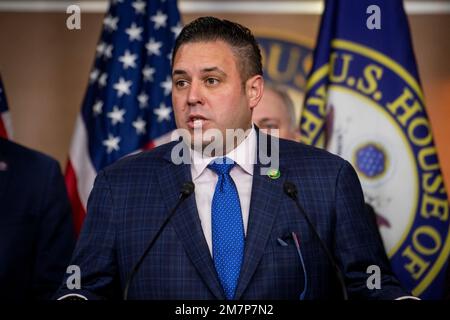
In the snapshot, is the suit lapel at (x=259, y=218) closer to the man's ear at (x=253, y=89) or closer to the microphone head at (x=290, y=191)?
the microphone head at (x=290, y=191)

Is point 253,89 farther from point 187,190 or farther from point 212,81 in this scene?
point 187,190

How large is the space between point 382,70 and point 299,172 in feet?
4.93

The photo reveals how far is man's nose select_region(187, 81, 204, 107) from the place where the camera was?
1696mm

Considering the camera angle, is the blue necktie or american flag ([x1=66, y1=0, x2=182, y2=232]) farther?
american flag ([x1=66, y1=0, x2=182, y2=232])

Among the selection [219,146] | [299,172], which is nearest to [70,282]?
[219,146]

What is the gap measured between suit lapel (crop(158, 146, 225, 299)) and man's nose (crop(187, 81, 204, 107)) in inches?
8.0

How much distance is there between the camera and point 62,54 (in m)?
Answer: 3.83

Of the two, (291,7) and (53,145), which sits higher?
(291,7)

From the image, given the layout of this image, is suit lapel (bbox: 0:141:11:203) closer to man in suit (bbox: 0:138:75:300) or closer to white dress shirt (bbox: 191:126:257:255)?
man in suit (bbox: 0:138:75:300)

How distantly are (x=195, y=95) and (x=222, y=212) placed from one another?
0.31 meters

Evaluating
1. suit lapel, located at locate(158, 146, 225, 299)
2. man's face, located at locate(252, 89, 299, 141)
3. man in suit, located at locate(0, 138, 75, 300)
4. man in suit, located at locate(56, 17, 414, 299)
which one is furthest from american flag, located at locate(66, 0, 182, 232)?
suit lapel, located at locate(158, 146, 225, 299)

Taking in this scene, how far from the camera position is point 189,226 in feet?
5.42

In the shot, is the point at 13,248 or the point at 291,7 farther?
the point at 291,7
